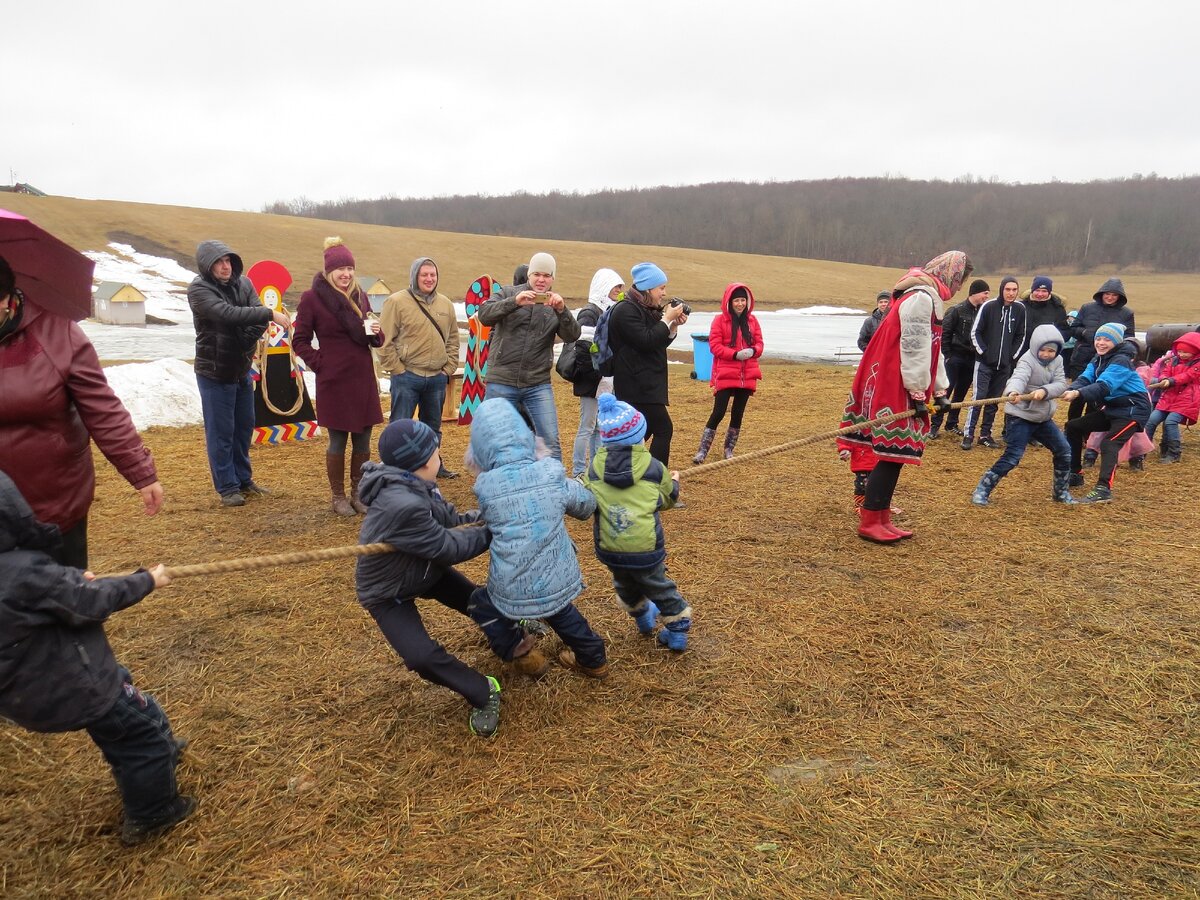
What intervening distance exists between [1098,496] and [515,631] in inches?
237

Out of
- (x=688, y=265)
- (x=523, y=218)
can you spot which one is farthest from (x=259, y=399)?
(x=523, y=218)

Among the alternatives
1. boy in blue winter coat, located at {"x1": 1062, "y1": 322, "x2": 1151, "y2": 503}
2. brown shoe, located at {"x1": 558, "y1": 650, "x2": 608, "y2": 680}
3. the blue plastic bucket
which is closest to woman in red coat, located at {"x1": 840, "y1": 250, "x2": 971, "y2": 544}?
boy in blue winter coat, located at {"x1": 1062, "y1": 322, "x2": 1151, "y2": 503}

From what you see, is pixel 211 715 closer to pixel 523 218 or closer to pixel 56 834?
pixel 56 834

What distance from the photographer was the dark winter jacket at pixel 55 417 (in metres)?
2.74

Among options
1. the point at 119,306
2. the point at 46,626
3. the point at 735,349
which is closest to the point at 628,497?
the point at 46,626

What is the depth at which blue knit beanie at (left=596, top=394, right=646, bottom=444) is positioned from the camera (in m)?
3.54

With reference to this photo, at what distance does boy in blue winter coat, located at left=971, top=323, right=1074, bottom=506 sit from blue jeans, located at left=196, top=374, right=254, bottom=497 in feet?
21.8

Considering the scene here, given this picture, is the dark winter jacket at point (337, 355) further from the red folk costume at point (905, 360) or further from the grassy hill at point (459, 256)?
the grassy hill at point (459, 256)

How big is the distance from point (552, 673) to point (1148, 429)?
8.53 m

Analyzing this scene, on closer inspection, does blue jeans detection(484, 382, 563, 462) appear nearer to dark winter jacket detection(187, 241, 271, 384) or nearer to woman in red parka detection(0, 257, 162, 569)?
dark winter jacket detection(187, 241, 271, 384)

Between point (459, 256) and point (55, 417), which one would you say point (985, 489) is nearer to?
point (55, 417)

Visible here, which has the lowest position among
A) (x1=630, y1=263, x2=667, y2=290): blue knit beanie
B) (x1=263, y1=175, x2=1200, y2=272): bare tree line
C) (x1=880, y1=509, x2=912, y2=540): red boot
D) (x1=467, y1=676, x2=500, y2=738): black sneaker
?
(x1=467, y1=676, x2=500, y2=738): black sneaker

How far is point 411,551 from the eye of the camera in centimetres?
298

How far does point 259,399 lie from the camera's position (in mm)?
8766
